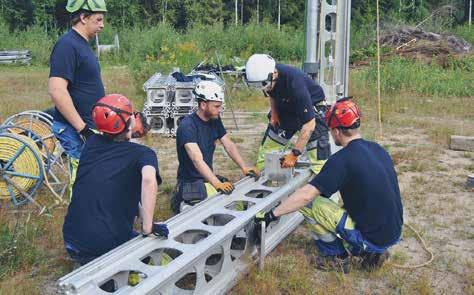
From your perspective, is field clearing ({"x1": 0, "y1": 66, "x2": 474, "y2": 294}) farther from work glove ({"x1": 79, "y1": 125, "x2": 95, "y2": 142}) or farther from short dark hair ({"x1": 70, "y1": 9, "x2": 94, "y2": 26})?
short dark hair ({"x1": 70, "y1": 9, "x2": 94, "y2": 26})

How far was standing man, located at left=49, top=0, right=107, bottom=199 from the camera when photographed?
4.27 metres

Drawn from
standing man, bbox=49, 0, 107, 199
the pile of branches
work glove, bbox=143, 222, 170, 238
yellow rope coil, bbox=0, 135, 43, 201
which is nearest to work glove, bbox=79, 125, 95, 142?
standing man, bbox=49, 0, 107, 199

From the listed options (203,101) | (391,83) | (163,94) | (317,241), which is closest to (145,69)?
(163,94)

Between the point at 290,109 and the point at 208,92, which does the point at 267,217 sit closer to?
the point at 208,92

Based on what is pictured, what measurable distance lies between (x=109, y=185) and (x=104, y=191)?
0.17 ft

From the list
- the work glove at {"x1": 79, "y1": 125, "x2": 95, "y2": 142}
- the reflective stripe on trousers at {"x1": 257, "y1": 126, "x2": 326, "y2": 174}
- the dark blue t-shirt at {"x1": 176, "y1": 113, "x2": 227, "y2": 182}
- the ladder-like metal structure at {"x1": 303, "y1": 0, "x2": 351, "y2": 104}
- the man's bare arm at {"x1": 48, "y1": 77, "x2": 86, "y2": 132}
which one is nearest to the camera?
the man's bare arm at {"x1": 48, "y1": 77, "x2": 86, "y2": 132}

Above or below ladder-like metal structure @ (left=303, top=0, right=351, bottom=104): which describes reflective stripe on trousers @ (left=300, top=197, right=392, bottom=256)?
below

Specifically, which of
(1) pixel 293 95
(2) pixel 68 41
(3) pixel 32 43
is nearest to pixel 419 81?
(1) pixel 293 95

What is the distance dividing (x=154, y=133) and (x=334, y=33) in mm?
4389

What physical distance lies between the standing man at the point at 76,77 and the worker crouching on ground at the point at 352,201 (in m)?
1.80

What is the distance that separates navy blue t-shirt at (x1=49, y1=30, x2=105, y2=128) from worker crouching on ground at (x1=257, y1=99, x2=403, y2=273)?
5.99ft

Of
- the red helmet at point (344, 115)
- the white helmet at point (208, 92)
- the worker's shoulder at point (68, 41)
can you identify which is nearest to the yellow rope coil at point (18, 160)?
the worker's shoulder at point (68, 41)

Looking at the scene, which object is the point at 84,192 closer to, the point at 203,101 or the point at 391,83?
the point at 203,101

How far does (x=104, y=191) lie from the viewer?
3.49 m
